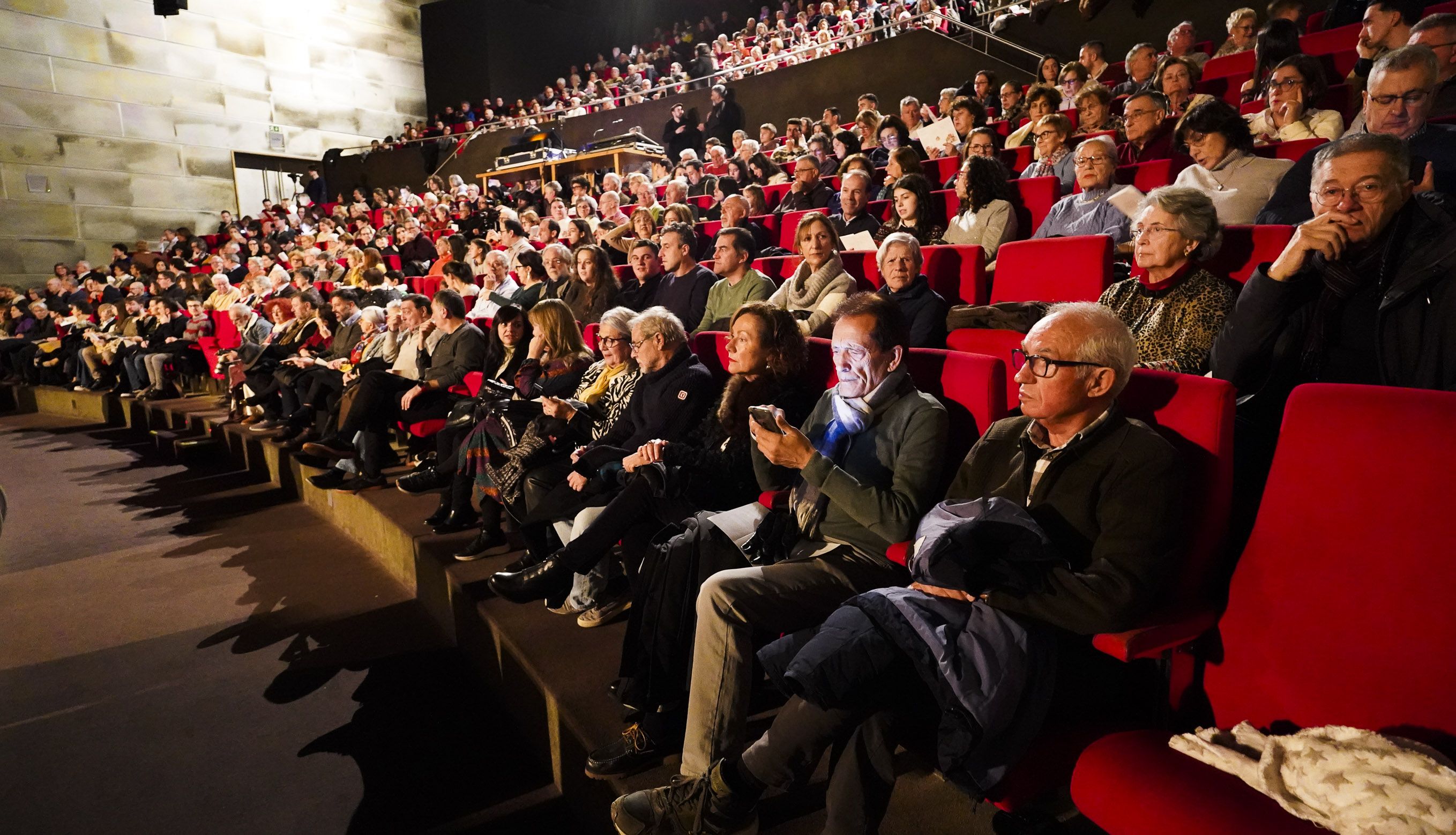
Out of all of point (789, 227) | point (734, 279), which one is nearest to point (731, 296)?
point (734, 279)

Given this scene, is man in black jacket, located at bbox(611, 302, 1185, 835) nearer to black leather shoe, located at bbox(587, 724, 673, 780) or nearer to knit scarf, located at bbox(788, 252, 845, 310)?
black leather shoe, located at bbox(587, 724, 673, 780)

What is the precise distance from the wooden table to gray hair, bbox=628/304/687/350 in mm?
5447

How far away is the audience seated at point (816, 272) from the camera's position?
93.6 inches

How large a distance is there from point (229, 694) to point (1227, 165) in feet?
9.32

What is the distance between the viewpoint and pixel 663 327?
1.98 meters

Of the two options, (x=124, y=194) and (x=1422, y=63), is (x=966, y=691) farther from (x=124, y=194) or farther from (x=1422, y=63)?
(x=124, y=194)

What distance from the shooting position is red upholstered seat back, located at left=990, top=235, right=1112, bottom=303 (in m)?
1.73

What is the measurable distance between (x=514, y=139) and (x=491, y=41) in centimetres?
414

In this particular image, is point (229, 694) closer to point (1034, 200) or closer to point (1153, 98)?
point (1034, 200)

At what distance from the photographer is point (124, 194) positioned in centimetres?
958

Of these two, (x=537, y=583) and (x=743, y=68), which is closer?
(x=537, y=583)

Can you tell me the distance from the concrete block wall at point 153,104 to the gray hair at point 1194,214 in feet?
37.7

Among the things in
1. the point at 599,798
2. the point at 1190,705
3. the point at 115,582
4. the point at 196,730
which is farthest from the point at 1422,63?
the point at 115,582

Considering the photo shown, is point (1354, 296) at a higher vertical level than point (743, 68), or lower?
lower
